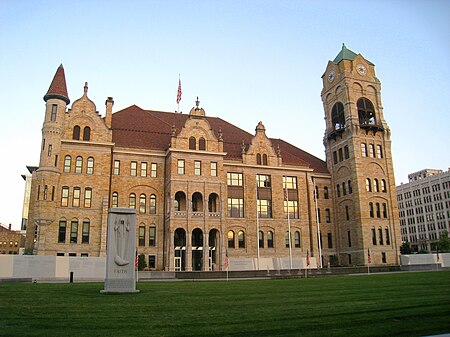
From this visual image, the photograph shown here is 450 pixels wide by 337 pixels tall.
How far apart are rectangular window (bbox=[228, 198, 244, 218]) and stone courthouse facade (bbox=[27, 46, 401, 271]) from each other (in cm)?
14

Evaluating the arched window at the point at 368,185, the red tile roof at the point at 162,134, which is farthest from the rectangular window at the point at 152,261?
the arched window at the point at 368,185

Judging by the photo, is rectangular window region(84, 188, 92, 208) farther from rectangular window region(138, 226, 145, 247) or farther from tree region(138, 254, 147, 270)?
tree region(138, 254, 147, 270)

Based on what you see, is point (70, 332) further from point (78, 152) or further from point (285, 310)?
point (78, 152)

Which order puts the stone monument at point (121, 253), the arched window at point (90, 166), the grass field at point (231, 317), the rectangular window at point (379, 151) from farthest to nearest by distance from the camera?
the rectangular window at point (379, 151)
the arched window at point (90, 166)
the stone monument at point (121, 253)
the grass field at point (231, 317)

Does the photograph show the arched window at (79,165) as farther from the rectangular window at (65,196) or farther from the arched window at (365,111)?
the arched window at (365,111)

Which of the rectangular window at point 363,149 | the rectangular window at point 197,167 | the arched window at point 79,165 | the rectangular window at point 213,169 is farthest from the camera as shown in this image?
the rectangular window at point 363,149

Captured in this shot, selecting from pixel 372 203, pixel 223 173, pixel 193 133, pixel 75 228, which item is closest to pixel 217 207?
pixel 223 173

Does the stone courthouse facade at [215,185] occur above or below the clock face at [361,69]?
below

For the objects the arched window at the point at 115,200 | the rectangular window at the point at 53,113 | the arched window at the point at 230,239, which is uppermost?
the rectangular window at the point at 53,113

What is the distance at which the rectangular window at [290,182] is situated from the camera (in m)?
59.7

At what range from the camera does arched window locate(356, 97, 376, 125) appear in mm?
63000

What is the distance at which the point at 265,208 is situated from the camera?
57750 mm

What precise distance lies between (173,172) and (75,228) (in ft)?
43.1

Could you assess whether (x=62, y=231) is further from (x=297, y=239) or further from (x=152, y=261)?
Answer: (x=297, y=239)
